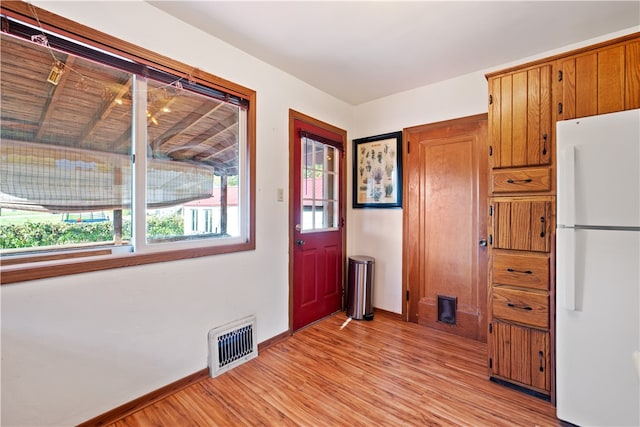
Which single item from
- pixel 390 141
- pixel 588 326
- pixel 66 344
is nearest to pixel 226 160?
pixel 66 344

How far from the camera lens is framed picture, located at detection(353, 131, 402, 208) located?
3204 mm

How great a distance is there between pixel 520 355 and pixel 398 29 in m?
2.44

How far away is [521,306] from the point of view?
6.32 ft

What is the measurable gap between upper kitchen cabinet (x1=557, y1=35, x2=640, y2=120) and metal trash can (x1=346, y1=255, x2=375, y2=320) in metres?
2.13

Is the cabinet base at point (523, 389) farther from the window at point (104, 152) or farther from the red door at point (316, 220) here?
the window at point (104, 152)

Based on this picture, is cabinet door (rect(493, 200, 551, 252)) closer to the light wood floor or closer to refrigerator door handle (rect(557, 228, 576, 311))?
refrigerator door handle (rect(557, 228, 576, 311))

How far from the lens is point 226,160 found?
2324mm

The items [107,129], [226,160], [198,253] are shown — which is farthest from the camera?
[226,160]

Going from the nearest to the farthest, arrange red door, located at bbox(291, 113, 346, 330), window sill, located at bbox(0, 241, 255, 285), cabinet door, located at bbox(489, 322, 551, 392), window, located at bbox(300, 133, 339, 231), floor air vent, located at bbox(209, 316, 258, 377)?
1. window sill, located at bbox(0, 241, 255, 285)
2. cabinet door, located at bbox(489, 322, 551, 392)
3. floor air vent, located at bbox(209, 316, 258, 377)
4. red door, located at bbox(291, 113, 346, 330)
5. window, located at bbox(300, 133, 339, 231)

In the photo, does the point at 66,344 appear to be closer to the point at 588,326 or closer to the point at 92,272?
the point at 92,272

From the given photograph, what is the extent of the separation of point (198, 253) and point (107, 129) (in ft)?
3.15

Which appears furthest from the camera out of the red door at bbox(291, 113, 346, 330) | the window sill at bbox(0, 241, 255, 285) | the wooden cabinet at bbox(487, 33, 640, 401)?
the red door at bbox(291, 113, 346, 330)

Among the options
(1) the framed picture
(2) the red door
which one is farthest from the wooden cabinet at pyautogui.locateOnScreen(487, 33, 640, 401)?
(2) the red door

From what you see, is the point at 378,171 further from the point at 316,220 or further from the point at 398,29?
the point at 398,29
